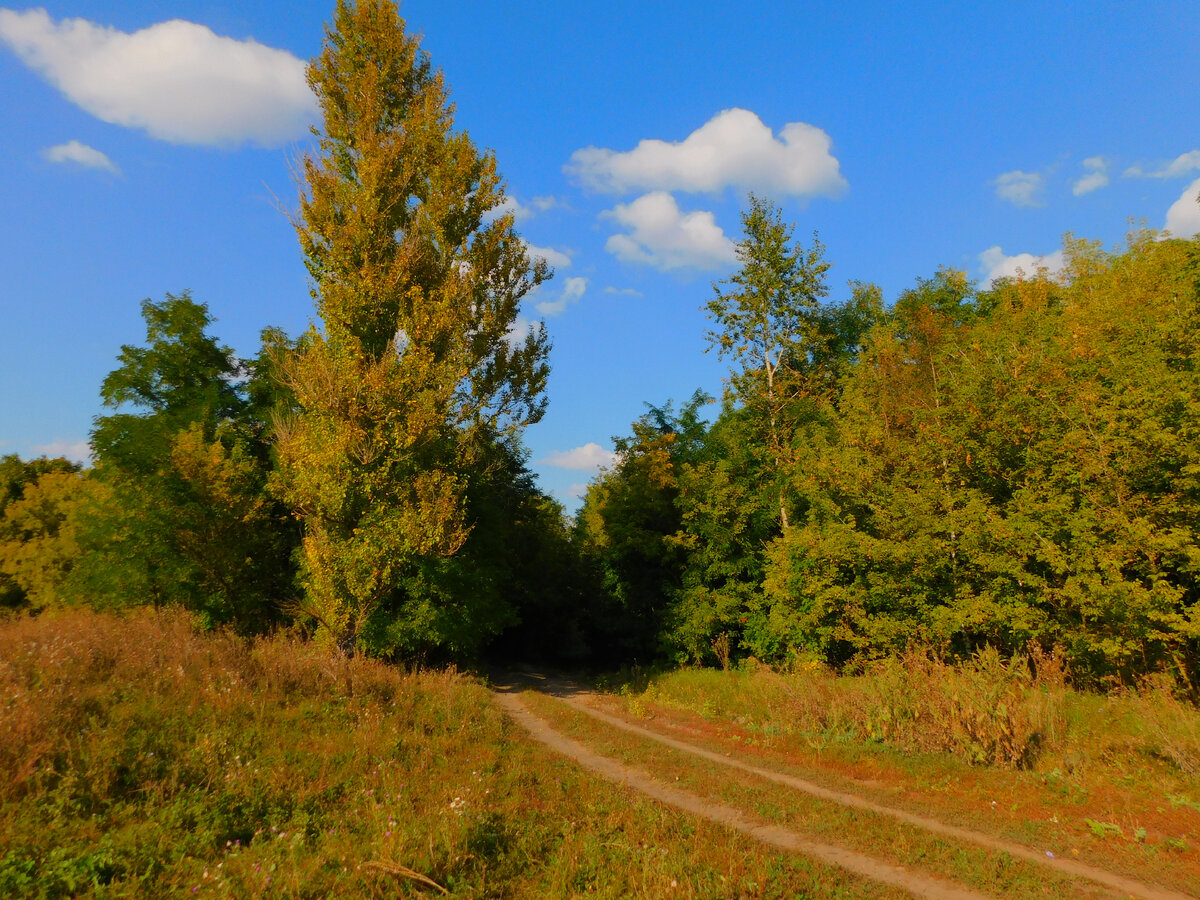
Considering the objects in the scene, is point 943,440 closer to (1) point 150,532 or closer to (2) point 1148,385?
(2) point 1148,385

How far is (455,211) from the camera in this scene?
19.6 metres

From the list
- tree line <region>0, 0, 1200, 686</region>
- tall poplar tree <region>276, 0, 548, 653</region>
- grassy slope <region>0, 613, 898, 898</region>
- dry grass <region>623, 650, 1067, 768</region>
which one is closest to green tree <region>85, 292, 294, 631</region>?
tree line <region>0, 0, 1200, 686</region>

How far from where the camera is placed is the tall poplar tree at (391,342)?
47.7 feet

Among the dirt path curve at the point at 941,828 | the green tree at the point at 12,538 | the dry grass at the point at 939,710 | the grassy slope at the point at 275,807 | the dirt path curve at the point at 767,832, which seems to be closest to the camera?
the grassy slope at the point at 275,807

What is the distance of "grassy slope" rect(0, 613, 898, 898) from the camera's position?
15.9 ft

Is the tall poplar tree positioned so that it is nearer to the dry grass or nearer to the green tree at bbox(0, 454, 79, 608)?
the dry grass

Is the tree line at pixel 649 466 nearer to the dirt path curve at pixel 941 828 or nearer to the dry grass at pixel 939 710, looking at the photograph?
the dry grass at pixel 939 710

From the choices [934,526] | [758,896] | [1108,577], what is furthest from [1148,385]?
[758,896]

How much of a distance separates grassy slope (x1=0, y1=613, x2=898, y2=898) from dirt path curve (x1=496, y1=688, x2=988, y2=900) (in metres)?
Result: 0.48

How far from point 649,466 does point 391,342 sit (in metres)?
14.6

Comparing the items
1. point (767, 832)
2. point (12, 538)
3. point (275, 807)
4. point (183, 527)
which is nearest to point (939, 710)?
point (767, 832)

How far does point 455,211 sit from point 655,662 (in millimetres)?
20633

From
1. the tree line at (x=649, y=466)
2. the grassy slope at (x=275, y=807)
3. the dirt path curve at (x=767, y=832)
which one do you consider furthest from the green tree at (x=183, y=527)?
the dirt path curve at (x=767, y=832)

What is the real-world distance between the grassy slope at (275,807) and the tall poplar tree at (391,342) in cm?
536
